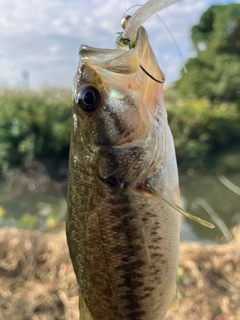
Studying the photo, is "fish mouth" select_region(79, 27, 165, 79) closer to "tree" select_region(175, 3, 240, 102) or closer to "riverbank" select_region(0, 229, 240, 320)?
"riverbank" select_region(0, 229, 240, 320)

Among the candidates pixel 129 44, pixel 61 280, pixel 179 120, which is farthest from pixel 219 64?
pixel 129 44

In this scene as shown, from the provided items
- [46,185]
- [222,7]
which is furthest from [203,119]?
[222,7]

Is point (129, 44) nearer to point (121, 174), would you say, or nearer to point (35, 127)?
point (121, 174)

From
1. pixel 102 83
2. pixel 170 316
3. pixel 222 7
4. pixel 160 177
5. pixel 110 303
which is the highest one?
pixel 222 7

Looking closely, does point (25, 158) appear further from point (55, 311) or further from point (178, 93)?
point (178, 93)

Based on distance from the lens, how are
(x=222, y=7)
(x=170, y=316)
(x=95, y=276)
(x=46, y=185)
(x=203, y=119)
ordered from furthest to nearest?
(x=222, y=7) < (x=203, y=119) < (x=46, y=185) < (x=170, y=316) < (x=95, y=276)

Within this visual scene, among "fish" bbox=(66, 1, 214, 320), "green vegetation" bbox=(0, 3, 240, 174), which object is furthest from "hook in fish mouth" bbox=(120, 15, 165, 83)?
"green vegetation" bbox=(0, 3, 240, 174)
